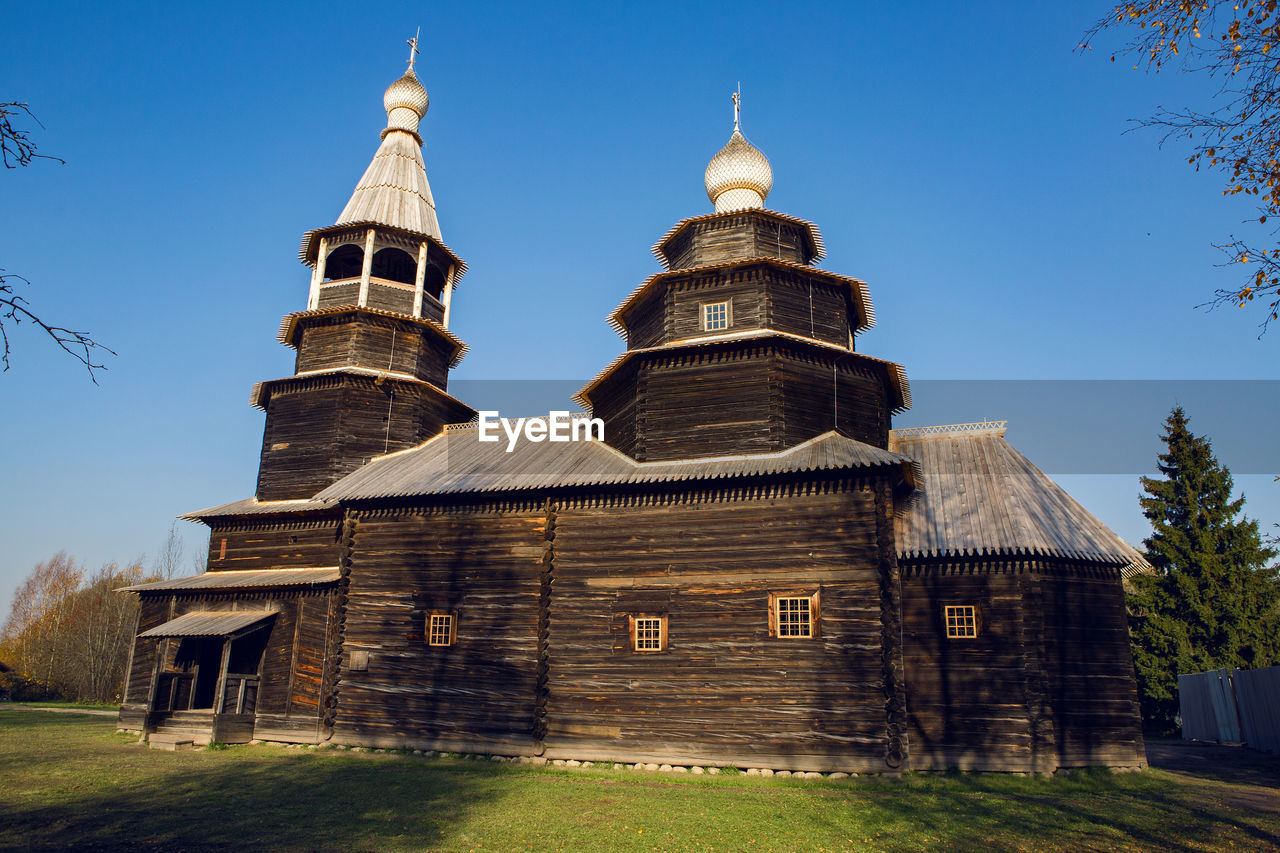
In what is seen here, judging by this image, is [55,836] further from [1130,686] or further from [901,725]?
[1130,686]

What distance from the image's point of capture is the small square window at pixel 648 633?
19.3 metres

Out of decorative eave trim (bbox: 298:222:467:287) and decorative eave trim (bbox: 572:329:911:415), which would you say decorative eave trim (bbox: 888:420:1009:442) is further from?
decorative eave trim (bbox: 298:222:467:287)

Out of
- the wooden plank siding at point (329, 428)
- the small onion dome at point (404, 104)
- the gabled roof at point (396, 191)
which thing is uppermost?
the small onion dome at point (404, 104)

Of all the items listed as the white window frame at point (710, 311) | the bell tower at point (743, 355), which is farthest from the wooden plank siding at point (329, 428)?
the white window frame at point (710, 311)

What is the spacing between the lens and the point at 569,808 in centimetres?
1416

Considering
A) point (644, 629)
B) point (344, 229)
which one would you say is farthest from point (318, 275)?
point (644, 629)

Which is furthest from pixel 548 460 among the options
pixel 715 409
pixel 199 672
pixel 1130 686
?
pixel 1130 686

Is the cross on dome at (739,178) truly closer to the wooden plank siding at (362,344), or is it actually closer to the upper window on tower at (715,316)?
the upper window on tower at (715,316)

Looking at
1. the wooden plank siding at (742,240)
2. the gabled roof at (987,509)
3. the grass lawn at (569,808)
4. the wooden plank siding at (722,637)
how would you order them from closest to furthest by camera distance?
the grass lawn at (569,808), the wooden plank siding at (722,637), the gabled roof at (987,509), the wooden plank siding at (742,240)

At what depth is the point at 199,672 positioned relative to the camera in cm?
2511

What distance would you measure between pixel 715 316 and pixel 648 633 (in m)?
9.06

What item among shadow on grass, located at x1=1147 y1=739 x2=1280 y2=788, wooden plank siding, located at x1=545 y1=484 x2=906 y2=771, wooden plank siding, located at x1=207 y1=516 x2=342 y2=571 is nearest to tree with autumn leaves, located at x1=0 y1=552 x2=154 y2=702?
wooden plank siding, located at x1=207 y1=516 x2=342 y2=571

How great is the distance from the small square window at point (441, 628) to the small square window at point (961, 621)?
12828 millimetres

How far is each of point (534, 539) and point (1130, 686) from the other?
15.5 meters
